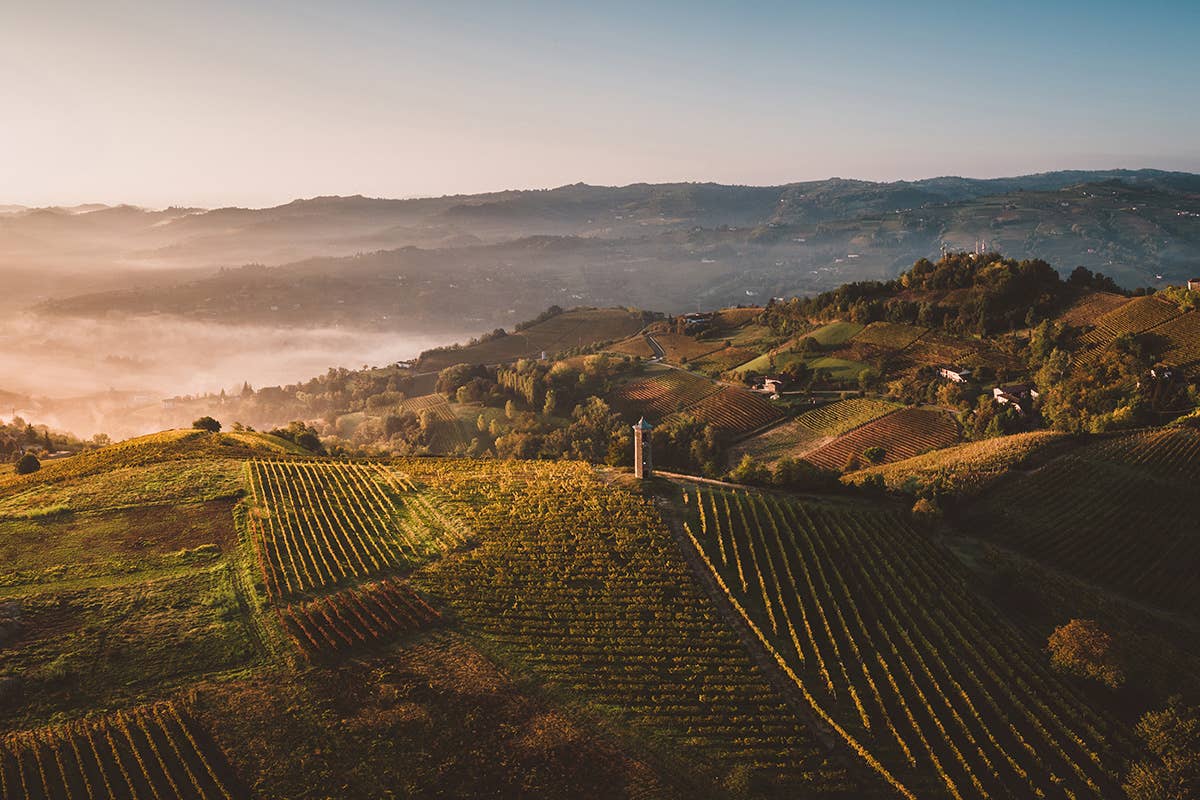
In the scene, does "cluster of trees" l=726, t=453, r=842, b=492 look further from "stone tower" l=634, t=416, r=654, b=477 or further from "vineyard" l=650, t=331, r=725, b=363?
"vineyard" l=650, t=331, r=725, b=363

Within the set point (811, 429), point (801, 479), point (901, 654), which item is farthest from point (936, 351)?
point (901, 654)

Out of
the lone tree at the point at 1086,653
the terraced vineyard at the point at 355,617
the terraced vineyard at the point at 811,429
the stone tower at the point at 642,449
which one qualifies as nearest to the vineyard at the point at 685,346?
the terraced vineyard at the point at 811,429

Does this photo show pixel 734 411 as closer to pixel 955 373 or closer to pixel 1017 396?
pixel 955 373

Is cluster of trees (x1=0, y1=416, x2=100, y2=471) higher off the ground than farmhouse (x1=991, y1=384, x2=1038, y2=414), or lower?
lower

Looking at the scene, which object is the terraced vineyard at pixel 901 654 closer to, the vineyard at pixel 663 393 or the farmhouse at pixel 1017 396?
the farmhouse at pixel 1017 396

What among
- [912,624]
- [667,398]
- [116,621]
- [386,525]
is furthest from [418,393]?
[912,624]

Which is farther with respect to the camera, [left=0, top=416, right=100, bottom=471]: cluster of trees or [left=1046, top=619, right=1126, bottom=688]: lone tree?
[left=0, top=416, right=100, bottom=471]: cluster of trees

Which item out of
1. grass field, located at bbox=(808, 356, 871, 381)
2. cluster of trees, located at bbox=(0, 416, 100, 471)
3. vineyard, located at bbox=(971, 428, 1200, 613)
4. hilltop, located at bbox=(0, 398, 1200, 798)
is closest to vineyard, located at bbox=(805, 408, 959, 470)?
grass field, located at bbox=(808, 356, 871, 381)
